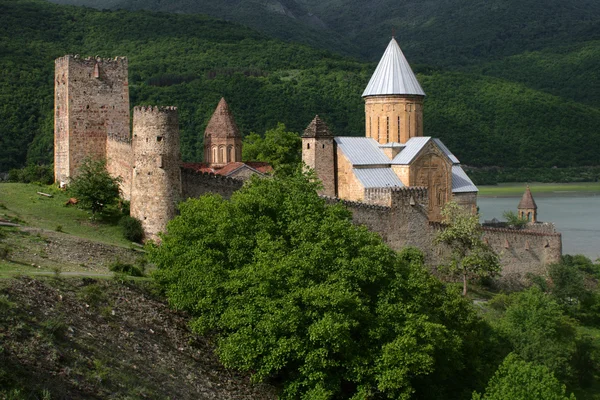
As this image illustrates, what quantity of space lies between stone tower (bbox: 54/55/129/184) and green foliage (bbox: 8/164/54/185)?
102cm

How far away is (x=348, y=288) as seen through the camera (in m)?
15.9

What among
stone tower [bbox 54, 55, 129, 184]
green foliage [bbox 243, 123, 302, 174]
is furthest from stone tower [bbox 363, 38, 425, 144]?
stone tower [bbox 54, 55, 129, 184]

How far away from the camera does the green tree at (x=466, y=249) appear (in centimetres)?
2681

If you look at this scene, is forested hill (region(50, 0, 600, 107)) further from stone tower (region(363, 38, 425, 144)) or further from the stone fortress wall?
the stone fortress wall

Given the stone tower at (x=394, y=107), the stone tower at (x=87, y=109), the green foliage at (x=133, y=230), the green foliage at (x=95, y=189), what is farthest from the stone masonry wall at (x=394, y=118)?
the green foliage at (x=133, y=230)

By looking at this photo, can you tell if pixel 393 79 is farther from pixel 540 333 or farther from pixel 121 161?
pixel 540 333

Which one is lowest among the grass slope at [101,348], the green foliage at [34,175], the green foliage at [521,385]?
the green foliage at [521,385]

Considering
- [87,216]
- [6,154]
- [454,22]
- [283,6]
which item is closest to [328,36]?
[283,6]

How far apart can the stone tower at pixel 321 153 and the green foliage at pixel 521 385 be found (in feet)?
40.7

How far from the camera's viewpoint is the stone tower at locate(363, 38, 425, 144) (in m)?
31.1

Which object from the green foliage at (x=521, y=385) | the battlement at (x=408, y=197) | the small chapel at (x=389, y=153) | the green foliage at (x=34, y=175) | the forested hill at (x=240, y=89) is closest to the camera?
the green foliage at (x=521, y=385)

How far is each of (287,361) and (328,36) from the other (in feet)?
507

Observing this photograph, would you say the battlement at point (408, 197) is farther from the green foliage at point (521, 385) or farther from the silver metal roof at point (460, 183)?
the green foliage at point (521, 385)

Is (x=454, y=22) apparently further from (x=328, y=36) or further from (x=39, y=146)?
(x=39, y=146)
